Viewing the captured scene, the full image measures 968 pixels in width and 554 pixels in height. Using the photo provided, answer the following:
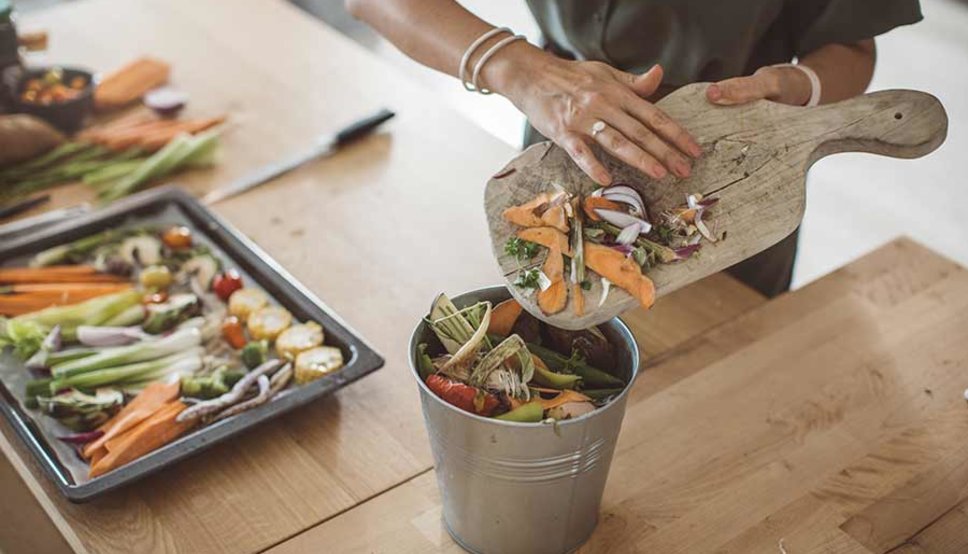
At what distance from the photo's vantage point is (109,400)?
155 centimetres

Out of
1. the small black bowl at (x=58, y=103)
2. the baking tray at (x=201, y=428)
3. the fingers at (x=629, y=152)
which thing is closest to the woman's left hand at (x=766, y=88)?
the fingers at (x=629, y=152)

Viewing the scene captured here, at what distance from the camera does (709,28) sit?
66.5 inches

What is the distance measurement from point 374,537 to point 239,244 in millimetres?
664

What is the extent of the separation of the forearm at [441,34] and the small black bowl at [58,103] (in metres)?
0.84

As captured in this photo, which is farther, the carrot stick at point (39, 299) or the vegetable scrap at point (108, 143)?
the vegetable scrap at point (108, 143)

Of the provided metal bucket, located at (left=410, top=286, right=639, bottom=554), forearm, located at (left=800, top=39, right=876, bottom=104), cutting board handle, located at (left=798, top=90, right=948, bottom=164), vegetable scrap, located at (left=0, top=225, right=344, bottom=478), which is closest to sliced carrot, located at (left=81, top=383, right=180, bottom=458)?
vegetable scrap, located at (left=0, top=225, right=344, bottom=478)

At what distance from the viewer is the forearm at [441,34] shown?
151 centimetres

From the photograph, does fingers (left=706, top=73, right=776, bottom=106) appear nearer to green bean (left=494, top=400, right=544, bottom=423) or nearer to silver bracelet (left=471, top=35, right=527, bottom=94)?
silver bracelet (left=471, top=35, right=527, bottom=94)

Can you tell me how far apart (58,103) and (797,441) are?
1.56m

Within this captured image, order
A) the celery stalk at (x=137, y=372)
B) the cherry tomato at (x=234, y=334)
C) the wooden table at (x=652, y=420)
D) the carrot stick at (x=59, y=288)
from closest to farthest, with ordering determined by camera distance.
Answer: the wooden table at (x=652, y=420) < the celery stalk at (x=137, y=372) < the cherry tomato at (x=234, y=334) < the carrot stick at (x=59, y=288)

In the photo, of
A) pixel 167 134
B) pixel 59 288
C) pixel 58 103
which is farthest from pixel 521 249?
pixel 58 103

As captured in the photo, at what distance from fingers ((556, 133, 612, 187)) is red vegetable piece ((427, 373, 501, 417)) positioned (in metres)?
0.30

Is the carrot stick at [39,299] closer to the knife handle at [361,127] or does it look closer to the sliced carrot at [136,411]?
the sliced carrot at [136,411]

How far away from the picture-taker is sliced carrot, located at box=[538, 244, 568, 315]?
124 cm
